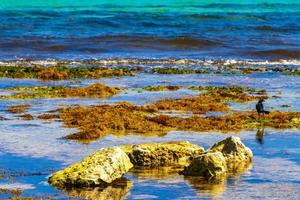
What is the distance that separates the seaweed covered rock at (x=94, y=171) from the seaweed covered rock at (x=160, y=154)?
0.90 metres

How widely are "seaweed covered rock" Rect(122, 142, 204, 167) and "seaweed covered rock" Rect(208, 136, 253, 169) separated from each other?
419 millimetres

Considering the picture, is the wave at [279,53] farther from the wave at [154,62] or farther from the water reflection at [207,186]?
the water reflection at [207,186]

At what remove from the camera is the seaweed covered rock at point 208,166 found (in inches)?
564

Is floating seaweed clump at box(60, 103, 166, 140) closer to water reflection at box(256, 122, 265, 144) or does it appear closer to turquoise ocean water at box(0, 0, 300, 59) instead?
water reflection at box(256, 122, 265, 144)

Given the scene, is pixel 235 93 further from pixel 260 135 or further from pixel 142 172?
pixel 142 172

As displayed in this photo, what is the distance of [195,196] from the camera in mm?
13023

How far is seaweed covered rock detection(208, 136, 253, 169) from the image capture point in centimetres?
1524

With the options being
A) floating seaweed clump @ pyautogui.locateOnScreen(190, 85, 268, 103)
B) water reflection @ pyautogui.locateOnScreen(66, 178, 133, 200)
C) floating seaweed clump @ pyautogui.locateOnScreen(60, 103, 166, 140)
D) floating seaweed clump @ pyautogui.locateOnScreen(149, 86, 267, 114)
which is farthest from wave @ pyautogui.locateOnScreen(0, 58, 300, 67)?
water reflection @ pyautogui.locateOnScreen(66, 178, 133, 200)

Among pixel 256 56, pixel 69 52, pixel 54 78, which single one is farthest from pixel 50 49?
pixel 54 78

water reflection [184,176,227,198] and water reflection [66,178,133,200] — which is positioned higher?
water reflection [184,176,227,198]

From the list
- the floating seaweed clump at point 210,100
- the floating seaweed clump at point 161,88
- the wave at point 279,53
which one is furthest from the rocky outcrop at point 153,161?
the wave at point 279,53

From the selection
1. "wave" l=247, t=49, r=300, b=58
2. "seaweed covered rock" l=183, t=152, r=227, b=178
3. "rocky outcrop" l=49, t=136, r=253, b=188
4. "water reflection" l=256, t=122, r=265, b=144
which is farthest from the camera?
"wave" l=247, t=49, r=300, b=58

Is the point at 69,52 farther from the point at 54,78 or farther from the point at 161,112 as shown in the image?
the point at 161,112

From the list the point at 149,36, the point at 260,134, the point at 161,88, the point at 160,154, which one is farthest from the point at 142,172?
the point at 149,36
